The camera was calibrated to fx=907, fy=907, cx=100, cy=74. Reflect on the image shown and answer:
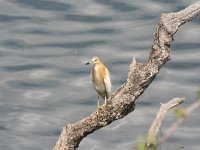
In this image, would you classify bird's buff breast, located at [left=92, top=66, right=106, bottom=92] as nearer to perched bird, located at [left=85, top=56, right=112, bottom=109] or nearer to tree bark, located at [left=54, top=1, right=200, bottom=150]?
perched bird, located at [left=85, top=56, right=112, bottom=109]

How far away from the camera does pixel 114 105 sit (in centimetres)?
799

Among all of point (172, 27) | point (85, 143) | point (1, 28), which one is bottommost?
point (172, 27)

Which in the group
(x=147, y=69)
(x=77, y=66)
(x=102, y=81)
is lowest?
(x=147, y=69)

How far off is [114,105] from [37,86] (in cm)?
903

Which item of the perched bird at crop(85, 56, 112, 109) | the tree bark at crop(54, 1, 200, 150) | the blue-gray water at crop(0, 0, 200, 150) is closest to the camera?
the tree bark at crop(54, 1, 200, 150)

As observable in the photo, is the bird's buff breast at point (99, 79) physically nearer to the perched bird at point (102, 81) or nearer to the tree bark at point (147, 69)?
the perched bird at point (102, 81)

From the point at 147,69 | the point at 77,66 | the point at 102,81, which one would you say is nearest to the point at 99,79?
the point at 102,81

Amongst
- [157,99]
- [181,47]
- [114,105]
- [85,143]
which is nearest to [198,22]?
[181,47]

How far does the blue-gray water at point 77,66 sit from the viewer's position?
15312 millimetres

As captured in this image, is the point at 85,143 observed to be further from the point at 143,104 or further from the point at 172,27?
the point at 172,27

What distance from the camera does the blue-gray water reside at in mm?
15312

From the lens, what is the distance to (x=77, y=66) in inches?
675

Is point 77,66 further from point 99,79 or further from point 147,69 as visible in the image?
point 147,69

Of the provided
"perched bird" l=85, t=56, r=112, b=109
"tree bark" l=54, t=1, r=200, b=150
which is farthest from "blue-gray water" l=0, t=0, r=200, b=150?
"tree bark" l=54, t=1, r=200, b=150
